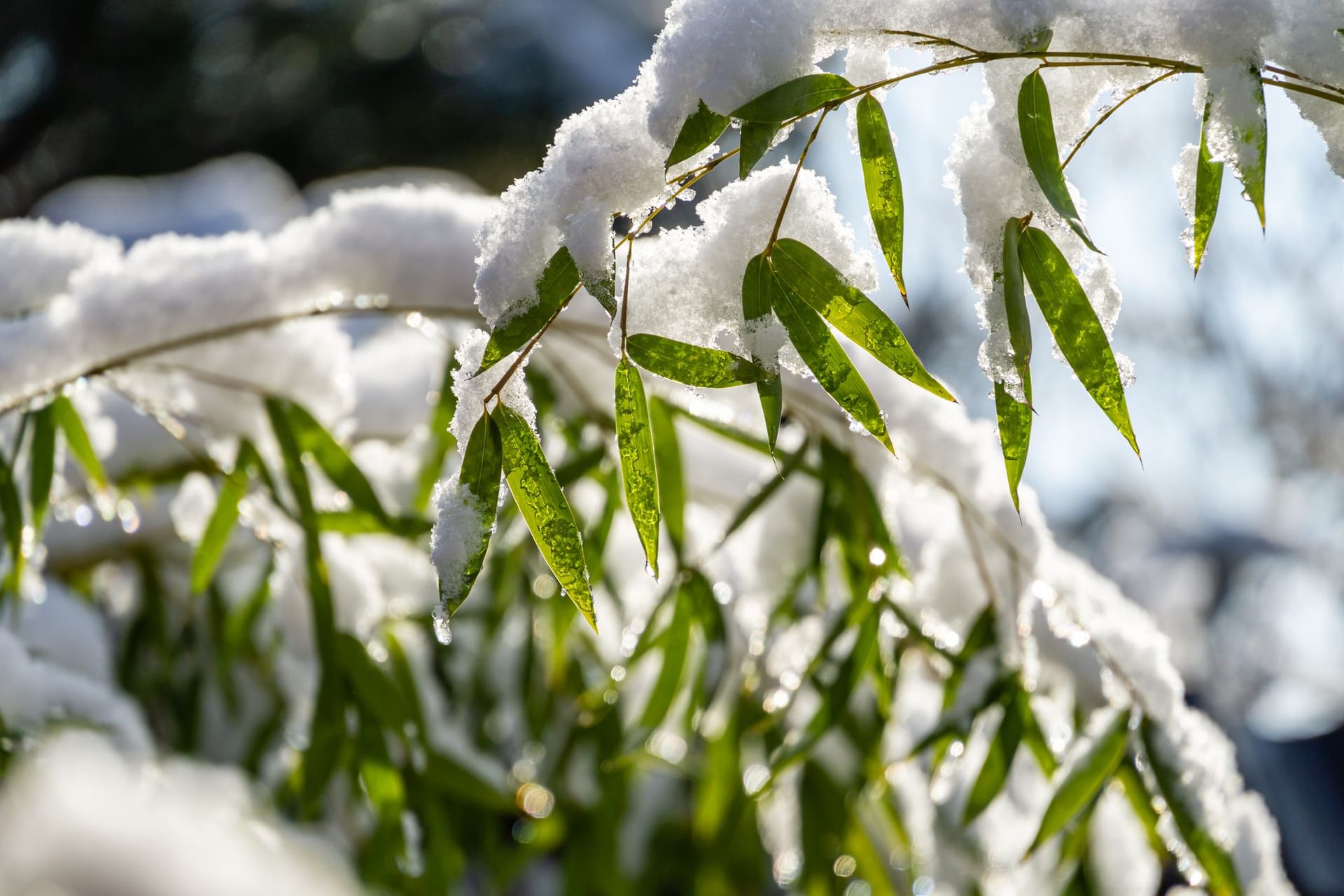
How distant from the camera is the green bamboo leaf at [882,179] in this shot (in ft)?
1.41

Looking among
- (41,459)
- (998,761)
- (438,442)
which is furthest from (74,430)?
(998,761)

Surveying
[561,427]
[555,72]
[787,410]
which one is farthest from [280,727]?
[555,72]

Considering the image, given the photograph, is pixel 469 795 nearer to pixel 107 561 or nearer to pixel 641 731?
pixel 641 731

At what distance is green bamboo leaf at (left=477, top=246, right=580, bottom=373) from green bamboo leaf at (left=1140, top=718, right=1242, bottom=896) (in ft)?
2.09

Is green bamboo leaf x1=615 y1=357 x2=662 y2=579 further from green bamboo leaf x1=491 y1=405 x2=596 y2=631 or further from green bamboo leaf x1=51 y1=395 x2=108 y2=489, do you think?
green bamboo leaf x1=51 y1=395 x2=108 y2=489

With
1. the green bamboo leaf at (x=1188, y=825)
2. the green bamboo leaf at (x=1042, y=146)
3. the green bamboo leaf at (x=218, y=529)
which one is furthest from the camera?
the green bamboo leaf at (x=218, y=529)

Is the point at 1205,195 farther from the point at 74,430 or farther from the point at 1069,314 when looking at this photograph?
the point at 74,430

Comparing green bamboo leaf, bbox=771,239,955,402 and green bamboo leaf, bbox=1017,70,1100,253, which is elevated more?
green bamboo leaf, bbox=1017,70,1100,253

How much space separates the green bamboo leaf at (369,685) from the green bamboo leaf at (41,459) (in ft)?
0.81

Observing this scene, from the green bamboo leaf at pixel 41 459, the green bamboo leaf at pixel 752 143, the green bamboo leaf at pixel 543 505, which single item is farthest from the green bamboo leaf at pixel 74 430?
the green bamboo leaf at pixel 752 143

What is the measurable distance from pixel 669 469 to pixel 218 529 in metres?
0.38

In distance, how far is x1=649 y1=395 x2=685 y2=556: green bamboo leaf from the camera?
0.86 meters

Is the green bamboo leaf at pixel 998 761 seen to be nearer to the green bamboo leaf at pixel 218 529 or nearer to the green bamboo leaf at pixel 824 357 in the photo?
the green bamboo leaf at pixel 824 357

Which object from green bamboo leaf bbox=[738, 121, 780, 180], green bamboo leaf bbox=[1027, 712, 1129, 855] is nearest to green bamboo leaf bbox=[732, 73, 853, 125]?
green bamboo leaf bbox=[738, 121, 780, 180]
